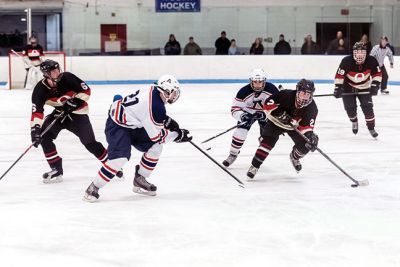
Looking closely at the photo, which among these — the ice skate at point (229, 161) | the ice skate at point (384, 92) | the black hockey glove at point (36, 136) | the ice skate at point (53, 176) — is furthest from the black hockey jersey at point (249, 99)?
the ice skate at point (384, 92)

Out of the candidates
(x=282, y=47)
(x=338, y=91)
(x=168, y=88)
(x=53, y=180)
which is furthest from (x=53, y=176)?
(x=282, y=47)

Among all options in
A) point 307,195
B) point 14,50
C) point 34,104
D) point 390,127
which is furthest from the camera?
point 14,50

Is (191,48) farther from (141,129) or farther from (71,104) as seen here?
(141,129)

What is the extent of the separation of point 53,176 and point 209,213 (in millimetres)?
1361

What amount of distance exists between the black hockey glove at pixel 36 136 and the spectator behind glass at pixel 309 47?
10331 millimetres

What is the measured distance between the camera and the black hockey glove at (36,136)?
15.0 feet

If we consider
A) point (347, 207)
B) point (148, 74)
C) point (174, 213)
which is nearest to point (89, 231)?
point (174, 213)

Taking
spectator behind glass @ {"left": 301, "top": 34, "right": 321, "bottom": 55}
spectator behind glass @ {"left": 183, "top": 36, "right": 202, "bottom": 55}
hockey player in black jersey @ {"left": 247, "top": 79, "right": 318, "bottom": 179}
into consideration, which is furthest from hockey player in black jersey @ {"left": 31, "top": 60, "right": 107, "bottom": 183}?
spectator behind glass @ {"left": 301, "top": 34, "right": 321, "bottom": 55}

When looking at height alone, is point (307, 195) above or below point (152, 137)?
below

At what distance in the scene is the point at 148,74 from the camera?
47.0 ft

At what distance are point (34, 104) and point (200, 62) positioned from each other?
992 cm

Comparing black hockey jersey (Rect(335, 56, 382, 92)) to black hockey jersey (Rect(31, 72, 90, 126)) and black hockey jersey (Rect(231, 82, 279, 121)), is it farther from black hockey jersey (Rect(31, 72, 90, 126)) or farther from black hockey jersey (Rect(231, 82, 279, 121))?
black hockey jersey (Rect(31, 72, 90, 126))

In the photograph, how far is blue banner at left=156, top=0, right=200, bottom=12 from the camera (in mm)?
14555

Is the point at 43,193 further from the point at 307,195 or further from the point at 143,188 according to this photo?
the point at 307,195
